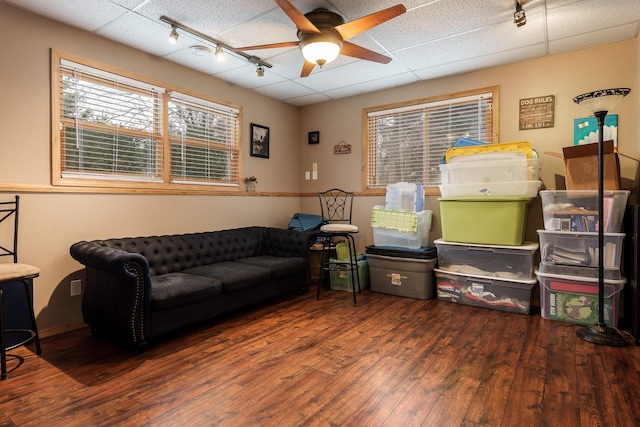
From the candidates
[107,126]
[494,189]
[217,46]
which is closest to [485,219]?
[494,189]

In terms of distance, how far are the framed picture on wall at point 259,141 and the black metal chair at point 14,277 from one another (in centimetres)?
258

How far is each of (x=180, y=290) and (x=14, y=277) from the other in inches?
39.1

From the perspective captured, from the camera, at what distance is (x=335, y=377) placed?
2096mm

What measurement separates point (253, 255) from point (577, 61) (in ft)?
13.0

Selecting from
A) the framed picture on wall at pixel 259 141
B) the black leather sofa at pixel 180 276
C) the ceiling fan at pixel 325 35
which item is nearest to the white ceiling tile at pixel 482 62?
Result: the ceiling fan at pixel 325 35

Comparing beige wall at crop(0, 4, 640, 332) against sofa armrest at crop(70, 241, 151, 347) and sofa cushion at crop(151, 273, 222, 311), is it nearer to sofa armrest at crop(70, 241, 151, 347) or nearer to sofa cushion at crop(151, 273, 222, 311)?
sofa armrest at crop(70, 241, 151, 347)

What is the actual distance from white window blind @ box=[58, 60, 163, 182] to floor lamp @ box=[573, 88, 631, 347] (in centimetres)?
376

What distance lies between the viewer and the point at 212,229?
404 centimetres

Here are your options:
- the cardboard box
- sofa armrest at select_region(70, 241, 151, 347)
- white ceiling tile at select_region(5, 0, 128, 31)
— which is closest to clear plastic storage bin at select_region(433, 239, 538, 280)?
the cardboard box

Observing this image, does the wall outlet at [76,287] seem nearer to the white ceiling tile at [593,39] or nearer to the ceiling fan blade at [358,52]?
the ceiling fan blade at [358,52]

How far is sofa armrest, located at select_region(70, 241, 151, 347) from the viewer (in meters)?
2.37

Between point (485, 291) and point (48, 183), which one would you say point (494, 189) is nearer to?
point (485, 291)

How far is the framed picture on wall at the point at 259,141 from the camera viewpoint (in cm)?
458

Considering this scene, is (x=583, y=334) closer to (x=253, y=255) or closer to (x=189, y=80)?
(x=253, y=255)
